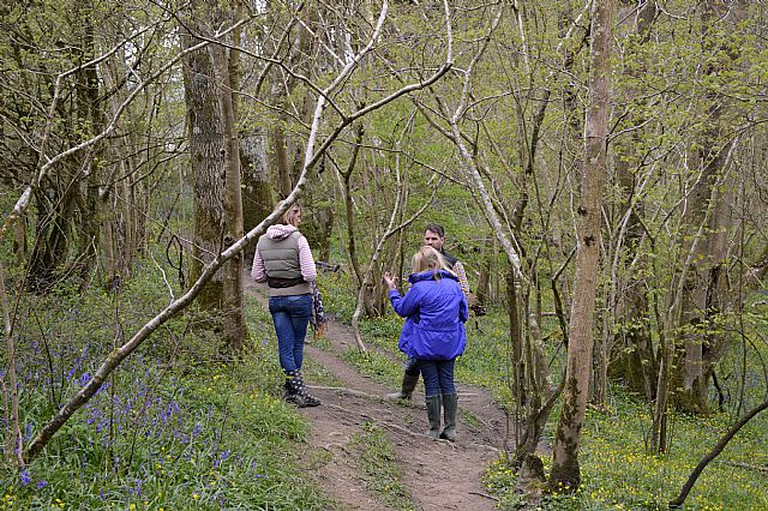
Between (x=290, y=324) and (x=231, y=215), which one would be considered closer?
(x=290, y=324)

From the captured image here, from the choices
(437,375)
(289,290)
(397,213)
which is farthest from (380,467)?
(397,213)

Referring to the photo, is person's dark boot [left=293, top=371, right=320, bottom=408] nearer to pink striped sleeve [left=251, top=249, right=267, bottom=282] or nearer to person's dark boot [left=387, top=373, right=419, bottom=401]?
pink striped sleeve [left=251, top=249, right=267, bottom=282]

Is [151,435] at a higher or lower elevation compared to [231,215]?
lower

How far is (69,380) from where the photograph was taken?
5305mm

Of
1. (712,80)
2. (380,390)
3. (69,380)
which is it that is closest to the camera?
(69,380)

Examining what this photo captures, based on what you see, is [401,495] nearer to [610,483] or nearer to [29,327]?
[610,483]

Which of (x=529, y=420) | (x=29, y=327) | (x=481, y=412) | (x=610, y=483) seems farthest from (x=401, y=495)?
(x=481, y=412)

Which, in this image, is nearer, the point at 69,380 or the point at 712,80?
the point at 69,380

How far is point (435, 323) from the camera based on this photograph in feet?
24.3

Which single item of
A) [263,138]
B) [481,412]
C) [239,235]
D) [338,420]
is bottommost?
[481,412]

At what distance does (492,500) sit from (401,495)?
2.57 ft

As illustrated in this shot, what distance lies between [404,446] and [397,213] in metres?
7.54

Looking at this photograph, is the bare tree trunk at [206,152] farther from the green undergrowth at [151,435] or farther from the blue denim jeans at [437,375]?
the blue denim jeans at [437,375]

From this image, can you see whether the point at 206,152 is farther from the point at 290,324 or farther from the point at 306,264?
the point at 290,324
